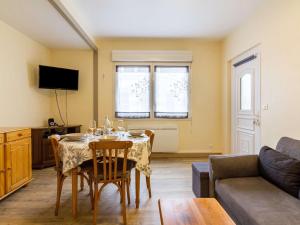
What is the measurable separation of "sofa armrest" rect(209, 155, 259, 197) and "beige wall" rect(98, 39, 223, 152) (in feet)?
9.38

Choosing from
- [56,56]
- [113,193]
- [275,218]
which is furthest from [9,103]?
[275,218]

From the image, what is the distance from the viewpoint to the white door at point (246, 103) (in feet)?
12.5

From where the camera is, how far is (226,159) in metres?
2.57

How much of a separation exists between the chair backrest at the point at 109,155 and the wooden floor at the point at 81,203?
0.51 m

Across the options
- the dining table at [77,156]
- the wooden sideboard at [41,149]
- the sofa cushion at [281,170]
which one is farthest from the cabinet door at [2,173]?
the sofa cushion at [281,170]

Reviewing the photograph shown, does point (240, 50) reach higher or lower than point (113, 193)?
higher

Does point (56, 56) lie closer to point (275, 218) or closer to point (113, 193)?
point (113, 193)

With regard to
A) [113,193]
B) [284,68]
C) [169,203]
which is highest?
[284,68]

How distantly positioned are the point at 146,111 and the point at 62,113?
6.43ft

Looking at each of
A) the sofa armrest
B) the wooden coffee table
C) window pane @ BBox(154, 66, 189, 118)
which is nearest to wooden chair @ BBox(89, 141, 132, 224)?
the wooden coffee table

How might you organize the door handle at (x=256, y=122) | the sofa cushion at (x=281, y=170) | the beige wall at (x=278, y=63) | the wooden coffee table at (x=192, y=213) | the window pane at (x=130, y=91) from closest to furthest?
the wooden coffee table at (x=192, y=213) < the sofa cushion at (x=281, y=170) < the beige wall at (x=278, y=63) < the door handle at (x=256, y=122) < the window pane at (x=130, y=91)

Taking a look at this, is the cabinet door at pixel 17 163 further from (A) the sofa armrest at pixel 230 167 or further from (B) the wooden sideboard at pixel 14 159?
(A) the sofa armrest at pixel 230 167

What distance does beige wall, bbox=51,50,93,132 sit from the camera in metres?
5.43

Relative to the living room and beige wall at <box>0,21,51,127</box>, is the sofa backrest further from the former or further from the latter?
beige wall at <box>0,21,51,127</box>
